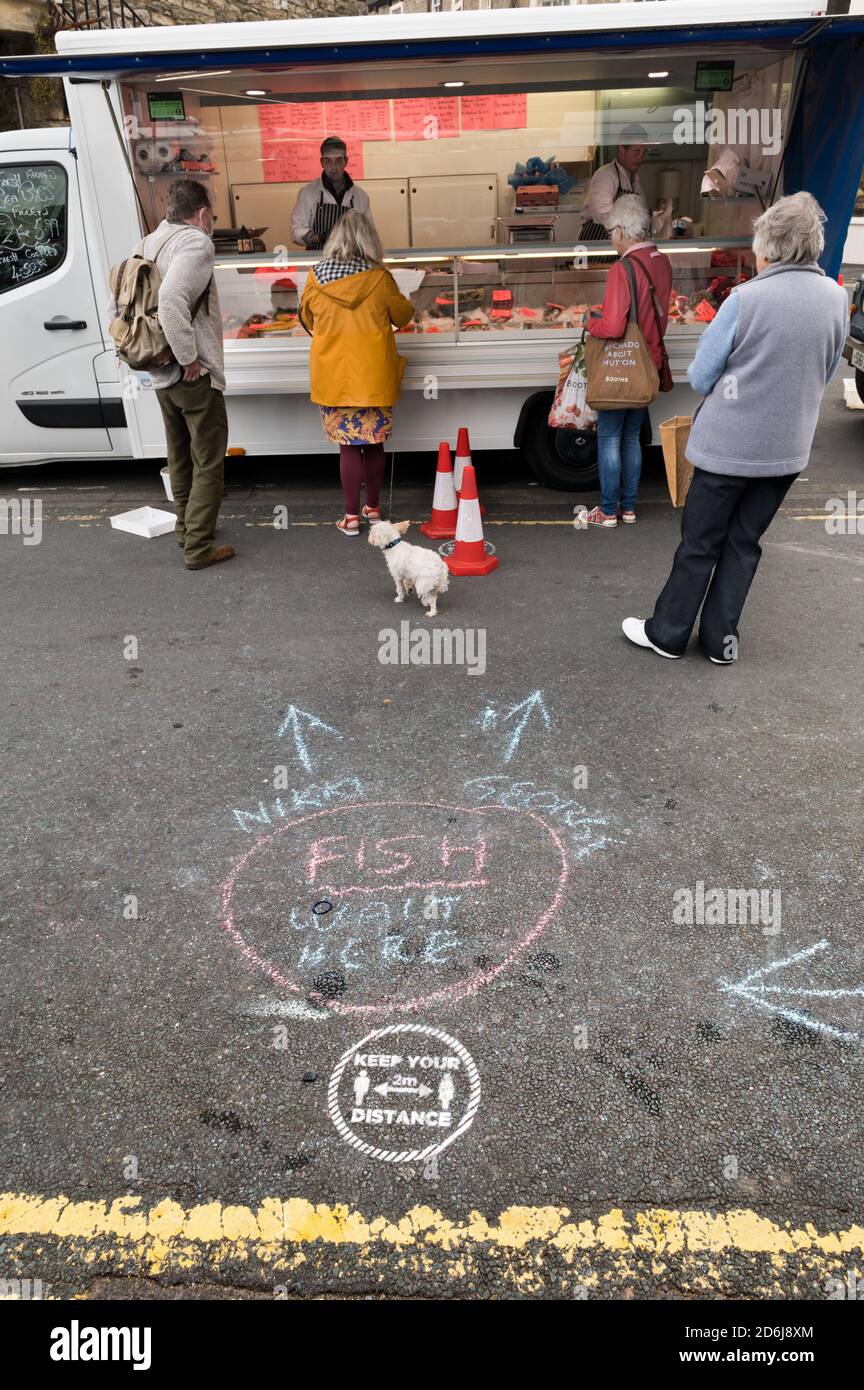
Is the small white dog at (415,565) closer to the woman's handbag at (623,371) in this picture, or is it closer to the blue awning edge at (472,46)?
the woman's handbag at (623,371)

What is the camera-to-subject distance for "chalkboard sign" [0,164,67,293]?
22.3 ft

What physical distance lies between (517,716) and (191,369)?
9.78ft

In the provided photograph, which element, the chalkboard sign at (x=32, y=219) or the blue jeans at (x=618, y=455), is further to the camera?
the chalkboard sign at (x=32, y=219)

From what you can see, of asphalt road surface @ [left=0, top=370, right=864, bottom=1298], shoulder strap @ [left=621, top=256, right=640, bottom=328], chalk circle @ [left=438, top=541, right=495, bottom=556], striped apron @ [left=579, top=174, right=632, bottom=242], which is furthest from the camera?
striped apron @ [left=579, top=174, right=632, bottom=242]

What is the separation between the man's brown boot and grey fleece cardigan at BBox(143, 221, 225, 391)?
3.51 ft

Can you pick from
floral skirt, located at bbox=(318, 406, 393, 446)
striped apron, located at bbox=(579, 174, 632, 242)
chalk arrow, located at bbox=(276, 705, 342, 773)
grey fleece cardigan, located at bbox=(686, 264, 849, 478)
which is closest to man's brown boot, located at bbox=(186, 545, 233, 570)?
floral skirt, located at bbox=(318, 406, 393, 446)

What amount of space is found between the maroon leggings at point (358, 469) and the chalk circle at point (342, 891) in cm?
332

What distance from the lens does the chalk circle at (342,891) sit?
2.65m

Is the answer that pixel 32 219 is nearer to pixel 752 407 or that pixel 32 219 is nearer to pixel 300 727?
pixel 300 727

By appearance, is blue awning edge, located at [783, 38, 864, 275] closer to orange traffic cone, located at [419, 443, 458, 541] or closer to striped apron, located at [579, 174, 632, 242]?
striped apron, located at [579, 174, 632, 242]

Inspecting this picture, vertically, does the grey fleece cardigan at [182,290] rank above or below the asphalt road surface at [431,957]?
above

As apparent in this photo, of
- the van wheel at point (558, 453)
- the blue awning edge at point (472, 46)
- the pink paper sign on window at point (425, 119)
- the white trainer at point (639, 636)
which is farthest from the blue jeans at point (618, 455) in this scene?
the pink paper sign on window at point (425, 119)

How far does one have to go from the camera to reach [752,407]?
3908 mm

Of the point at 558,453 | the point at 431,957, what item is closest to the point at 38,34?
the point at 558,453
